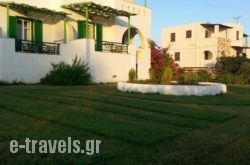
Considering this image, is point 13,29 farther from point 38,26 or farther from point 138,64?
point 138,64

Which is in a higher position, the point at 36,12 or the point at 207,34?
the point at 207,34

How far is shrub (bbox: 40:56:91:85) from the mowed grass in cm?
862

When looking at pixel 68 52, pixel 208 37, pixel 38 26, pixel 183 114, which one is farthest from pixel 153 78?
pixel 208 37

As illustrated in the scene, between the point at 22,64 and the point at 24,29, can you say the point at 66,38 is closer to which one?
the point at 24,29

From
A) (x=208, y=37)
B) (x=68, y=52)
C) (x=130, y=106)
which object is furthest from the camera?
(x=208, y=37)

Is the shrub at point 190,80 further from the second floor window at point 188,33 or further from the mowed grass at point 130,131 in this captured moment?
the second floor window at point 188,33

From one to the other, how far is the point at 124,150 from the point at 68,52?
55.1ft

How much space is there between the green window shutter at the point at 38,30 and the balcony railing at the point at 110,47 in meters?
A: 3.44

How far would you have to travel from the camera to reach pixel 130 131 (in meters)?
7.34

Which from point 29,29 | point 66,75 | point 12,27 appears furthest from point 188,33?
point 66,75

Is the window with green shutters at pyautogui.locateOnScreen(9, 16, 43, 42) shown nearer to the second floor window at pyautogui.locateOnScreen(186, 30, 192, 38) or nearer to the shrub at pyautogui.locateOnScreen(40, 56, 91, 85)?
the shrub at pyautogui.locateOnScreen(40, 56, 91, 85)

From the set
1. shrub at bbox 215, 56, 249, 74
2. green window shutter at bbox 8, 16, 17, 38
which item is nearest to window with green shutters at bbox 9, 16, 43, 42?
green window shutter at bbox 8, 16, 17, 38

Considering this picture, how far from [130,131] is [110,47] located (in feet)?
59.8

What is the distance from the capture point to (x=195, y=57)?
2125 inches
